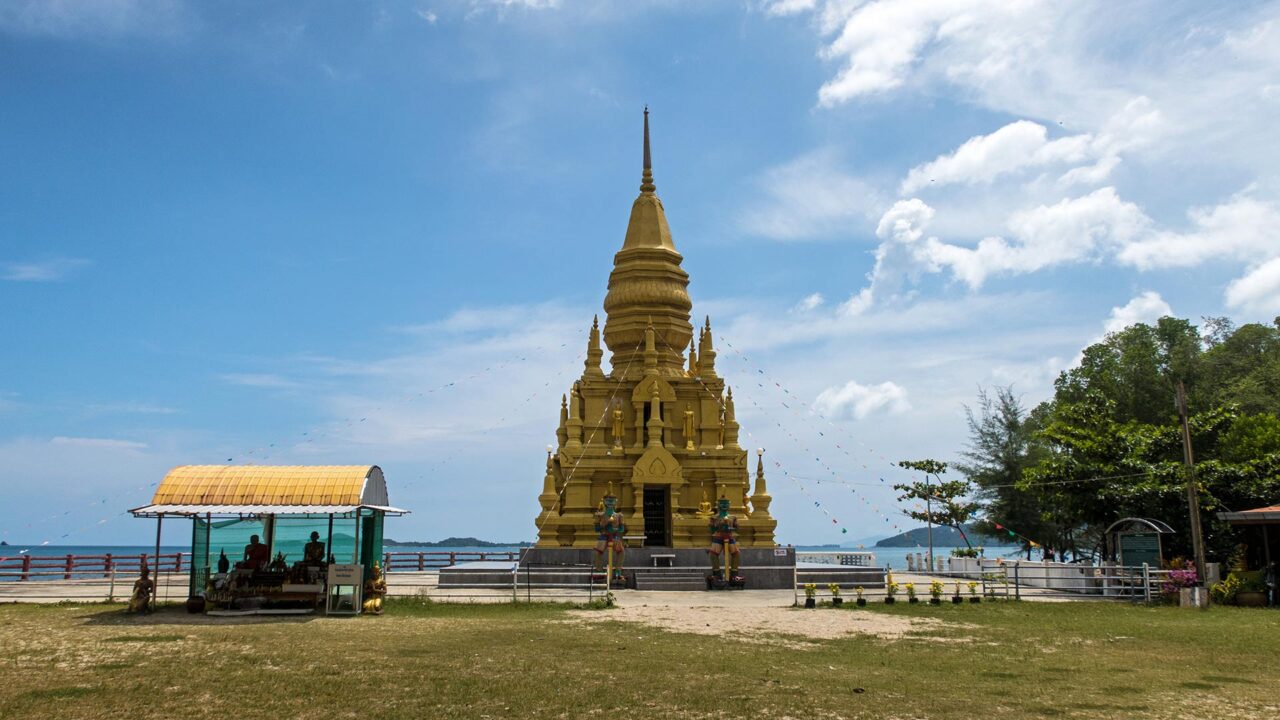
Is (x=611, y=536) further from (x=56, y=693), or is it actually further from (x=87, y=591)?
(x=56, y=693)

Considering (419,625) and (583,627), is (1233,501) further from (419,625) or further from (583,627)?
(419,625)

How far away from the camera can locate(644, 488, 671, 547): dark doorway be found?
31.4 metres

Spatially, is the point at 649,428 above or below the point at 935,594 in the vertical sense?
above

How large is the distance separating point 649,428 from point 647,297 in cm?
527

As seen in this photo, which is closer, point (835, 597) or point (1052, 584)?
point (835, 597)

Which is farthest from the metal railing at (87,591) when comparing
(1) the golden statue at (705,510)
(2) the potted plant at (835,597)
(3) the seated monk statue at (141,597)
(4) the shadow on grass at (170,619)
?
(1) the golden statue at (705,510)

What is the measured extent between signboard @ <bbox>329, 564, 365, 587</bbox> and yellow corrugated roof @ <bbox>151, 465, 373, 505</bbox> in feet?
4.14

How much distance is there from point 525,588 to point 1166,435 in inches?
764

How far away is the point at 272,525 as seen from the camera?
20.3m

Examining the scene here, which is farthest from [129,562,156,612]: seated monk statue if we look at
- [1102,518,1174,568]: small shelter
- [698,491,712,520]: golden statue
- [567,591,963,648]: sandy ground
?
[1102,518,1174,568]: small shelter

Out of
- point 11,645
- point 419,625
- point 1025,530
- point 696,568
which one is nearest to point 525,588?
point 696,568

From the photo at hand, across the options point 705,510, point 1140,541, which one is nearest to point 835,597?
point 705,510

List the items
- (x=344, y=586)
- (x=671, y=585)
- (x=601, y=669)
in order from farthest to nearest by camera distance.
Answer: (x=671, y=585) → (x=344, y=586) → (x=601, y=669)

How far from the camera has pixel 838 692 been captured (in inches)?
419
